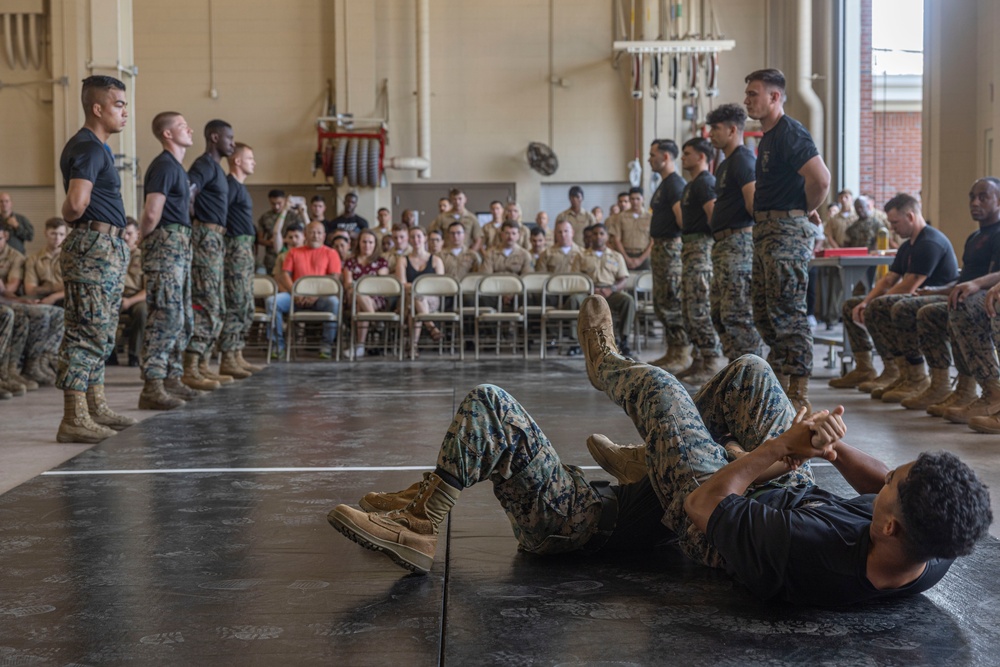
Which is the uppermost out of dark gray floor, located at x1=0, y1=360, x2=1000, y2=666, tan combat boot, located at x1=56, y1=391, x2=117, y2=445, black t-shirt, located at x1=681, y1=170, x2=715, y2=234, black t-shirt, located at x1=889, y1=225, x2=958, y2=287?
black t-shirt, located at x1=681, y1=170, x2=715, y2=234

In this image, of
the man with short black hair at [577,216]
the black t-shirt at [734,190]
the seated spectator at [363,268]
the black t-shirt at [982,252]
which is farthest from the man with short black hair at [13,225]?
the black t-shirt at [982,252]

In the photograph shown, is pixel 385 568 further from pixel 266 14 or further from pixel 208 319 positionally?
pixel 266 14

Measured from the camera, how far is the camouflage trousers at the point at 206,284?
21.6ft

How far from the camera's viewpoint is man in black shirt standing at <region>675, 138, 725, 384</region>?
6668 millimetres

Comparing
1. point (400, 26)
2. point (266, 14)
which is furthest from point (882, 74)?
point (266, 14)

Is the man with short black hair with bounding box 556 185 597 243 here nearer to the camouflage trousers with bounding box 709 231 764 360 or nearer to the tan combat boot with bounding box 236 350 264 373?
the tan combat boot with bounding box 236 350 264 373

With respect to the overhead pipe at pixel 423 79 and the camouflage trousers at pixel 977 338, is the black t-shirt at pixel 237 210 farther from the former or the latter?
the overhead pipe at pixel 423 79

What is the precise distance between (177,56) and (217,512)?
13108 mm

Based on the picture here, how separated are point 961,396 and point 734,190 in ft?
5.54

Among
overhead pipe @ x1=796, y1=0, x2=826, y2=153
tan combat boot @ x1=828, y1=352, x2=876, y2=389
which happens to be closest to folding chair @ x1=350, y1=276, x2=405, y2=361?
tan combat boot @ x1=828, y1=352, x2=876, y2=389

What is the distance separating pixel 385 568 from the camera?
2502 mm

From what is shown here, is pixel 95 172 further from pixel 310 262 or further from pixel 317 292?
pixel 310 262

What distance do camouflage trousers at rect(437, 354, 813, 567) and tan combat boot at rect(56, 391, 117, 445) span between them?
9.60ft

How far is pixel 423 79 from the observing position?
565 inches
